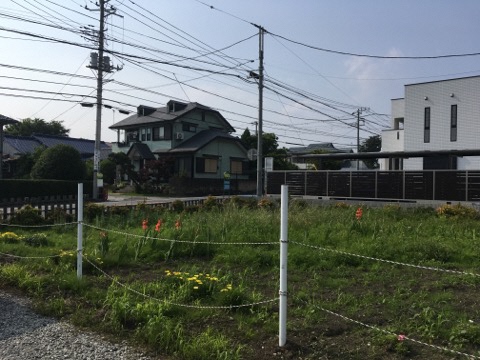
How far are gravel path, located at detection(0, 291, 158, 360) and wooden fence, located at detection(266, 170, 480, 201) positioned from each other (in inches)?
603

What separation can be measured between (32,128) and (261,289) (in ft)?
211

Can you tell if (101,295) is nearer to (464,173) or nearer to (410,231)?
(410,231)

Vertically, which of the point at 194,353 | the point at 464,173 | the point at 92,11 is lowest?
the point at 194,353

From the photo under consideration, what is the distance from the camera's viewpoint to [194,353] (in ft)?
12.2

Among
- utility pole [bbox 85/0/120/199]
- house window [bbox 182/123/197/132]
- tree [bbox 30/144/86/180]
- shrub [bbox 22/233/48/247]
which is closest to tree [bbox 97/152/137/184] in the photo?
tree [bbox 30/144/86/180]

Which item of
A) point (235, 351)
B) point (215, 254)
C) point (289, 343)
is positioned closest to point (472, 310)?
point (289, 343)

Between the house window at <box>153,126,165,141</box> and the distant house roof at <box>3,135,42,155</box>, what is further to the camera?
the distant house roof at <box>3,135,42,155</box>

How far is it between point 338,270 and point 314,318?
2037 mm

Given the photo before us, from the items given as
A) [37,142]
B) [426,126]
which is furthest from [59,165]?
[426,126]

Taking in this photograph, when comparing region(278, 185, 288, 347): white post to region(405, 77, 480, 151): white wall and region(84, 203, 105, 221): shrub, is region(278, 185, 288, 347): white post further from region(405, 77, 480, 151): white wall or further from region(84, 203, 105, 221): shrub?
region(405, 77, 480, 151): white wall

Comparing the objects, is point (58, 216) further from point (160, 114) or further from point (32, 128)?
point (32, 128)

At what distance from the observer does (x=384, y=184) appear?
18.8m

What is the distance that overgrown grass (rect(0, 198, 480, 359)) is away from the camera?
3.87 m

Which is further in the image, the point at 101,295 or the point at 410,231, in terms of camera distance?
the point at 410,231
